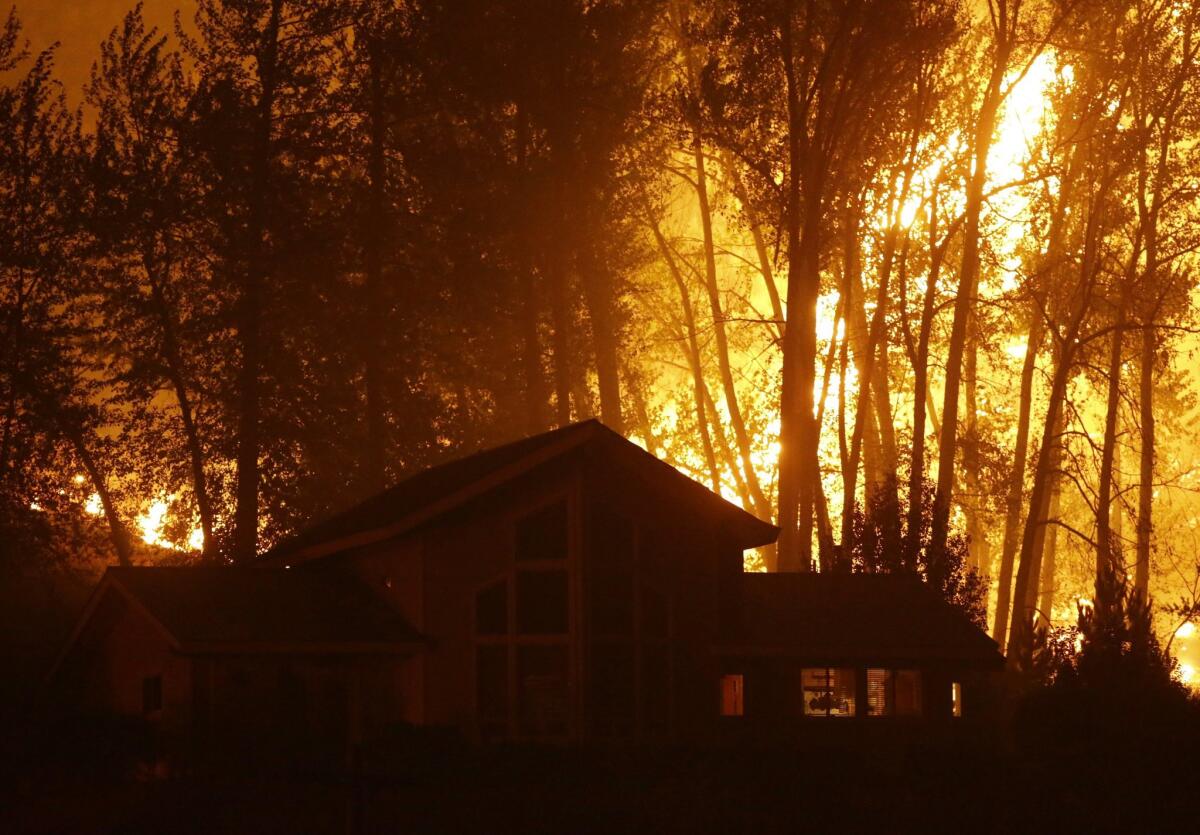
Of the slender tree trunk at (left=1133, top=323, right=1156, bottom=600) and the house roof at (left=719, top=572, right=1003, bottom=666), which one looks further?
the slender tree trunk at (left=1133, top=323, right=1156, bottom=600)

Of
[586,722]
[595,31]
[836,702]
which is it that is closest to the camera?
[586,722]

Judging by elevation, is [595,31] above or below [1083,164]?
above

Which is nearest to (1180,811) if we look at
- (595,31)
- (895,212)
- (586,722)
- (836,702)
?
(836,702)

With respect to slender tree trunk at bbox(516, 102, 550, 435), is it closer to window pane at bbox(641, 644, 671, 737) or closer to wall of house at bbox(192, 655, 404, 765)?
wall of house at bbox(192, 655, 404, 765)

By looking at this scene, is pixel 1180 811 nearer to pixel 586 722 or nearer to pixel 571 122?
pixel 586 722

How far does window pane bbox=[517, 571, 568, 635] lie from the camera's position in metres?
26.6

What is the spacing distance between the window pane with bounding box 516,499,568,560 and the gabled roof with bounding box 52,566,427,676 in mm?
2251

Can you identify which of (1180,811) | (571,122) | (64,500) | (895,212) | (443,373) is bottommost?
(1180,811)

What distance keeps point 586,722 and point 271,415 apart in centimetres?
1437

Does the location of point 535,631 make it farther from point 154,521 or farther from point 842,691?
point 154,521

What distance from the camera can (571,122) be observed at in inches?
1547

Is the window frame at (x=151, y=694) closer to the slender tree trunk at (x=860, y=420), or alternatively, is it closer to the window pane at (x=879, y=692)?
the window pane at (x=879, y=692)

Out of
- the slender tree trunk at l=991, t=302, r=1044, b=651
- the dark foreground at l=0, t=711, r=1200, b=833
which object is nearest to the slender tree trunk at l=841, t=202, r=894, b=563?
the slender tree trunk at l=991, t=302, r=1044, b=651

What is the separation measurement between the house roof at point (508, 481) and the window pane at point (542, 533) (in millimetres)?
810
